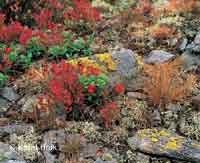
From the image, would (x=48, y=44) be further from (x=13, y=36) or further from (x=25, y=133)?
(x=25, y=133)

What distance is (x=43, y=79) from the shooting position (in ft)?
30.0

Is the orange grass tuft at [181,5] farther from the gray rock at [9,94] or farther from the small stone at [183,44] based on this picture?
the gray rock at [9,94]

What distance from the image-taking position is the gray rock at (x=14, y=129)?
27.1 feet

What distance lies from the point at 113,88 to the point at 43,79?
1.28 m

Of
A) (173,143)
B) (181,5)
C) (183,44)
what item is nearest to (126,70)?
(183,44)

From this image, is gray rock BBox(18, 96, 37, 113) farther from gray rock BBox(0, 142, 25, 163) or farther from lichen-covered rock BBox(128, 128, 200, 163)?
lichen-covered rock BBox(128, 128, 200, 163)

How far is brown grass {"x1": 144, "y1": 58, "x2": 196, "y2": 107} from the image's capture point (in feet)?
28.5

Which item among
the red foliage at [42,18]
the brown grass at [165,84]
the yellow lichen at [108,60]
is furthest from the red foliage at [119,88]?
the red foliage at [42,18]

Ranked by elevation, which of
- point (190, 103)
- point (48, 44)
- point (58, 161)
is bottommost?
point (58, 161)

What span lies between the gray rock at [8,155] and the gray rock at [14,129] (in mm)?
405

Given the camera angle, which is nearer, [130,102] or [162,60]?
[130,102]

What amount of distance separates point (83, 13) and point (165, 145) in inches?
184

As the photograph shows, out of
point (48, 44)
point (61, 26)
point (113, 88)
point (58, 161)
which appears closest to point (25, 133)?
point (58, 161)

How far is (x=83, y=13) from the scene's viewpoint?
11.4 meters
